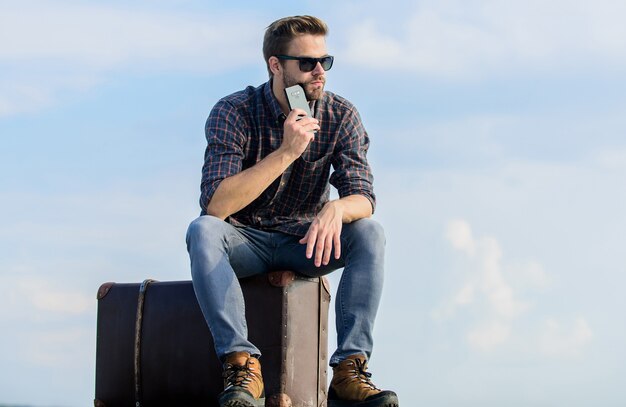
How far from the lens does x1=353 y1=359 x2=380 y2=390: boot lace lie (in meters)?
5.21

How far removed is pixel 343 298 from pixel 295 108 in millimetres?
1168

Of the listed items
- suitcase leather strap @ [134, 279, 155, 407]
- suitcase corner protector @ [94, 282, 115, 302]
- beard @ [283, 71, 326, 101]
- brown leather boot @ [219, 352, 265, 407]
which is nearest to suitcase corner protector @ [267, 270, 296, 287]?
brown leather boot @ [219, 352, 265, 407]

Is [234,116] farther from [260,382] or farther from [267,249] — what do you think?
[260,382]

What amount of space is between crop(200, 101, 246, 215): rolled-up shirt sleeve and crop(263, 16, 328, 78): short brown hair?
0.46 m

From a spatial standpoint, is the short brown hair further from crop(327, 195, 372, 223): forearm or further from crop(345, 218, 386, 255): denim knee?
crop(345, 218, 386, 255): denim knee

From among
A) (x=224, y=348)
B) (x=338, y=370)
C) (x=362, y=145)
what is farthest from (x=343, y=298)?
(x=362, y=145)

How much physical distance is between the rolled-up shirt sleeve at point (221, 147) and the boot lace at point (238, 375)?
1.02m

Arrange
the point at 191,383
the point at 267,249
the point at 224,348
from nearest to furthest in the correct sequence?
the point at 224,348
the point at 267,249
the point at 191,383

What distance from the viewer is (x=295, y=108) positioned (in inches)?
221

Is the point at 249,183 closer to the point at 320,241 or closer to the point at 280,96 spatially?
the point at 320,241

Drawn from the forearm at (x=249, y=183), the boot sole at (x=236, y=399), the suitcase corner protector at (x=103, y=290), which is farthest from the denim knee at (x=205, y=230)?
the suitcase corner protector at (x=103, y=290)

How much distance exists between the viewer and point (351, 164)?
19.1 feet

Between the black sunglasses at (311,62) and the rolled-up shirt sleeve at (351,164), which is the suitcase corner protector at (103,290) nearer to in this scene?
the rolled-up shirt sleeve at (351,164)

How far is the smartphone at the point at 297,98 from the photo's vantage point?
5.66m
